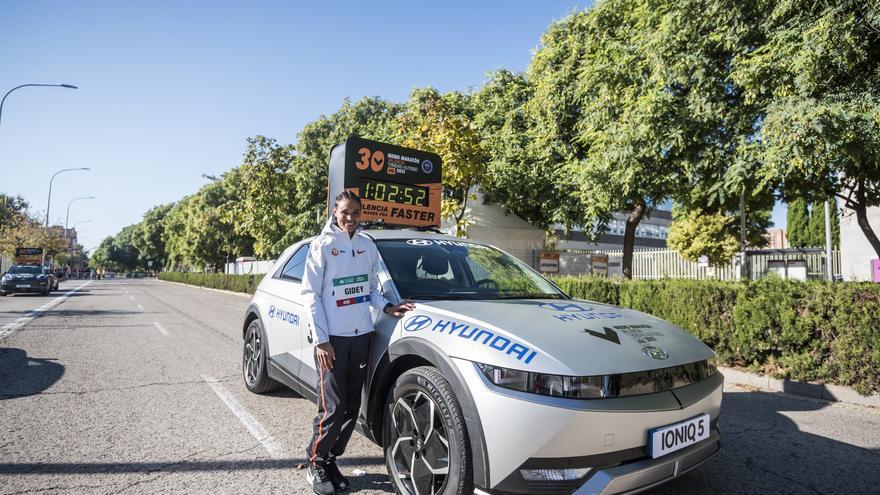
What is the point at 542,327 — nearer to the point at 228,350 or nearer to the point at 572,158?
the point at 228,350

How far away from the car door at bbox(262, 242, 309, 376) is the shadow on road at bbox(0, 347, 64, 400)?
2.80 meters

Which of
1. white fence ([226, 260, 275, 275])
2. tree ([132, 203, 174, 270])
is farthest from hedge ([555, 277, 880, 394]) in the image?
tree ([132, 203, 174, 270])

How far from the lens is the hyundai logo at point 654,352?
8.42 ft

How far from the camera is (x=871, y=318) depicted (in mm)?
5191

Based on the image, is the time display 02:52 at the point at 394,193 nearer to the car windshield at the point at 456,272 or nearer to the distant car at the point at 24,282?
the car windshield at the point at 456,272

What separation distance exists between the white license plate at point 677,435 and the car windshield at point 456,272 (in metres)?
1.32

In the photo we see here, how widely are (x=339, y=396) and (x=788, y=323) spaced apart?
5.57 m

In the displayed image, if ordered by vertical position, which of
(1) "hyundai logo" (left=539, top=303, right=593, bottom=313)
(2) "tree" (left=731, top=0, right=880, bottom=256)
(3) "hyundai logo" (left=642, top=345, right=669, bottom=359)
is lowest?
(3) "hyundai logo" (left=642, top=345, right=669, bottom=359)

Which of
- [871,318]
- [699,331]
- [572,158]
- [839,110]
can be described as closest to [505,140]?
[572,158]

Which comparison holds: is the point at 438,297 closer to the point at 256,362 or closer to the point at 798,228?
the point at 256,362

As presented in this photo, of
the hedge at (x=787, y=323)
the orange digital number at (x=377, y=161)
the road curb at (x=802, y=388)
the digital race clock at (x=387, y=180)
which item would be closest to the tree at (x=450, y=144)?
the digital race clock at (x=387, y=180)

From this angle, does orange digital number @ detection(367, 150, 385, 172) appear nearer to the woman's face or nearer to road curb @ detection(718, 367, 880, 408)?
the woman's face

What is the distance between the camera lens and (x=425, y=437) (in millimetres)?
2684

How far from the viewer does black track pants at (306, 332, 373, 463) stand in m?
2.97
